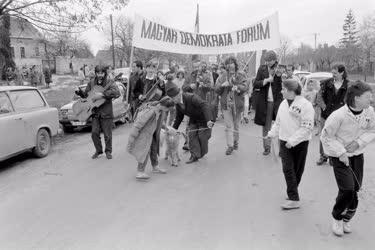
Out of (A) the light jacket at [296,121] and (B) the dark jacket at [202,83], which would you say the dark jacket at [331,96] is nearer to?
(A) the light jacket at [296,121]

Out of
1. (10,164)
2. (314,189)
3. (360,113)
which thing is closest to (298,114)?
(360,113)

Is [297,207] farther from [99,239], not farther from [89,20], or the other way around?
[89,20]

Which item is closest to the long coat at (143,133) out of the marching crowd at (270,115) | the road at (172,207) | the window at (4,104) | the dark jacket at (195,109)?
the marching crowd at (270,115)

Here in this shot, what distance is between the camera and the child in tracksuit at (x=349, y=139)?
421 centimetres

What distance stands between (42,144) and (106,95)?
180 centimetres

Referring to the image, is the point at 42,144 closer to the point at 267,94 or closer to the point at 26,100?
the point at 26,100

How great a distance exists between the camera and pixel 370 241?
13.9 feet

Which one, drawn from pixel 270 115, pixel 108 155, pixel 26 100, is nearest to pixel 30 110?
pixel 26 100

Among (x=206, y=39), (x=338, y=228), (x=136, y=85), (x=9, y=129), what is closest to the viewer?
(x=338, y=228)

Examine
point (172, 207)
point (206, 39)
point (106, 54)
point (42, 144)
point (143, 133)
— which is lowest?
point (172, 207)

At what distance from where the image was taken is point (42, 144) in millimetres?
8570

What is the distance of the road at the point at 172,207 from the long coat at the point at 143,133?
1.54ft

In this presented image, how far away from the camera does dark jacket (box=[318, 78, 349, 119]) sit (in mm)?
6891

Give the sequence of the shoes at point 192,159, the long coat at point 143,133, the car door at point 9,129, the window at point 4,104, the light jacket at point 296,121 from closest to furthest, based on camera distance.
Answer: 1. the light jacket at point 296,121
2. the long coat at point 143,133
3. the car door at point 9,129
4. the window at point 4,104
5. the shoes at point 192,159
